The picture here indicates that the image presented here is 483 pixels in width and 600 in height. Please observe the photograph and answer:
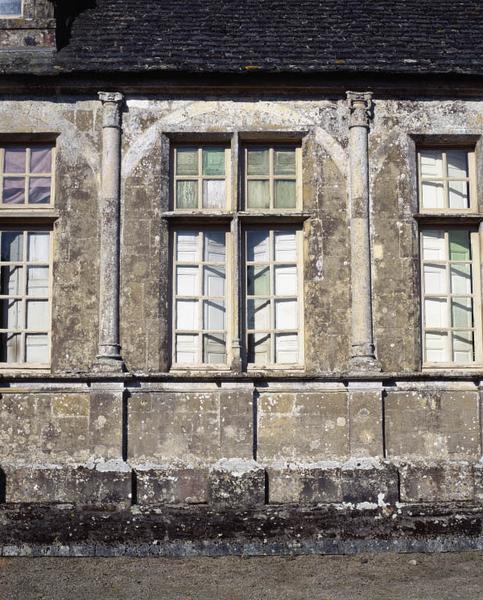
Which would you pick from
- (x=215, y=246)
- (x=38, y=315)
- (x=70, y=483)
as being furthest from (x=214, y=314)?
(x=70, y=483)

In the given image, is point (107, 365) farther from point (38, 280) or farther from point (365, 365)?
point (365, 365)

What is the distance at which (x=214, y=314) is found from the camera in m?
9.73

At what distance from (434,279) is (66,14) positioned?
500 centimetres

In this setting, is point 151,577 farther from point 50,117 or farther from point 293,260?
point 50,117

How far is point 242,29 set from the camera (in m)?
10.3

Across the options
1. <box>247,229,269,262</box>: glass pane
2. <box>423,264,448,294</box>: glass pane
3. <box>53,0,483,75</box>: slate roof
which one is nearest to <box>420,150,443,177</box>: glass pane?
<box>53,0,483,75</box>: slate roof

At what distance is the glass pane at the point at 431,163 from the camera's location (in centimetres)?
999

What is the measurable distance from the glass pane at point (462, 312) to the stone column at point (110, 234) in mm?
3521

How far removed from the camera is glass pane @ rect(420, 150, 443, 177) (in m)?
9.99

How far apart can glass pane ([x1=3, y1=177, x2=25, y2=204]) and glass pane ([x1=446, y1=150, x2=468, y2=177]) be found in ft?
15.0

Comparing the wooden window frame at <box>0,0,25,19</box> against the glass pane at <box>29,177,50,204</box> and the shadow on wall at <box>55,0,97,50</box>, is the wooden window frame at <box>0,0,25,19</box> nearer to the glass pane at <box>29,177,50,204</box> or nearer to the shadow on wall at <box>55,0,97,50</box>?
the shadow on wall at <box>55,0,97,50</box>

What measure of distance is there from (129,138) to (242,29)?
1.84m

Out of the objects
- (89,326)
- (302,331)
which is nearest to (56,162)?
(89,326)

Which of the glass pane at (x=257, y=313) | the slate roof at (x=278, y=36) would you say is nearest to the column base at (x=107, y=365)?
the glass pane at (x=257, y=313)
